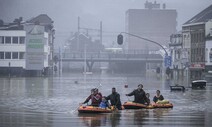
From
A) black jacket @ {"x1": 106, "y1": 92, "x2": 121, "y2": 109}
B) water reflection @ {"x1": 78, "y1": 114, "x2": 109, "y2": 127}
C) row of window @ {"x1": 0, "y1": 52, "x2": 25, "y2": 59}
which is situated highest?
row of window @ {"x1": 0, "y1": 52, "x2": 25, "y2": 59}

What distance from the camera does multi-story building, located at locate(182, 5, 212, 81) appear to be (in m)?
96.6

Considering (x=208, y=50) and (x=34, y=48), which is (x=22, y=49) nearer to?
(x=34, y=48)

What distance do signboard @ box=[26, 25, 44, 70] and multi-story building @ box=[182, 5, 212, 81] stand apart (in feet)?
103

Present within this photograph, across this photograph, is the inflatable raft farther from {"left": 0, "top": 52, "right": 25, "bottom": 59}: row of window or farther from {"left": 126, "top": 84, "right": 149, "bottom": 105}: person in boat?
{"left": 0, "top": 52, "right": 25, "bottom": 59}: row of window

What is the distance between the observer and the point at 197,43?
100250 millimetres

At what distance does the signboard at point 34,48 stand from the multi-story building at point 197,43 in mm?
31296

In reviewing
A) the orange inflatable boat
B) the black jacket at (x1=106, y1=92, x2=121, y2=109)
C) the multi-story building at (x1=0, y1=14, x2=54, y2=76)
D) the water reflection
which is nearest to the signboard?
the multi-story building at (x1=0, y1=14, x2=54, y2=76)

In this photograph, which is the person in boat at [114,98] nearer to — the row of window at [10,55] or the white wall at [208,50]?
the white wall at [208,50]

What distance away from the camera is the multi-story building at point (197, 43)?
96562 millimetres

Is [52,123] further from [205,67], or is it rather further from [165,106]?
[205,67]

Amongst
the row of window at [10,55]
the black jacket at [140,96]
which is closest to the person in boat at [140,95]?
the black jacket at [140,96]

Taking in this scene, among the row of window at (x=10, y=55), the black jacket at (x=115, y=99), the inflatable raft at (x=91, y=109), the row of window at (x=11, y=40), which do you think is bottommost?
the inflatable raft at (x=91, y=109)

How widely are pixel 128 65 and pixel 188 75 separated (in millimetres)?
81867

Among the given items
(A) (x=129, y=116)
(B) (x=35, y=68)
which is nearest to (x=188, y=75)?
(B) (x=35, y=68)
